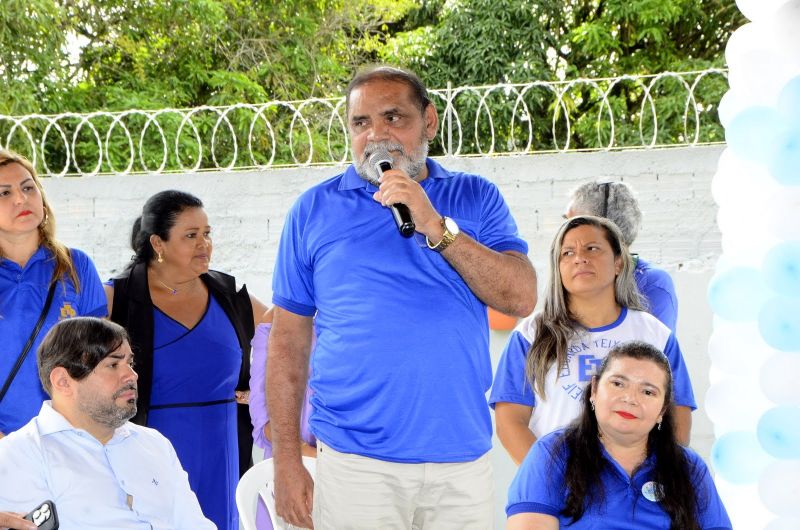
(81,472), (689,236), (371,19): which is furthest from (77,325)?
(371,19)

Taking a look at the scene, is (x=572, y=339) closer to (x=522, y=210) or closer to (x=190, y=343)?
(x=190, y=343)

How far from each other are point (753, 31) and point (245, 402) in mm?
2280

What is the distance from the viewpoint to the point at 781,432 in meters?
2.18

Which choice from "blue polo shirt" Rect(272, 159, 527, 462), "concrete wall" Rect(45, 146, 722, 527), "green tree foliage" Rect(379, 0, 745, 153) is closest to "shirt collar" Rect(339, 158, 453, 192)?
"blue polo shirt" Rect(272, 159, 527, 462)

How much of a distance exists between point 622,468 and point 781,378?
17.5 inches

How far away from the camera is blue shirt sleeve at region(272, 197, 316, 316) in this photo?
2.46 meters

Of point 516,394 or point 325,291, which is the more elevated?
point 325,291

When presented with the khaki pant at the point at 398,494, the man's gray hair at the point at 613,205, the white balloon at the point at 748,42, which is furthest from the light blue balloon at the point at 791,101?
the man's gray hair at the point at 613,205

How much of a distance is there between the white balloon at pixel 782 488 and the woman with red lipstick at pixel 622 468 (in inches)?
8.5

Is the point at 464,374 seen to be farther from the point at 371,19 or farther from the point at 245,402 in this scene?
the point at 371,19

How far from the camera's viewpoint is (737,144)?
2.30 m

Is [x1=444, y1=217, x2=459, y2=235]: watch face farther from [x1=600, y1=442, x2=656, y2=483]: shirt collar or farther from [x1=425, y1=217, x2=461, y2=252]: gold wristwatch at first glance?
[x1=600, y1=442, x2=656, y2=483]: shirt collar

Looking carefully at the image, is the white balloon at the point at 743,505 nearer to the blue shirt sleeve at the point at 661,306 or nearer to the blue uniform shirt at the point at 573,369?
the blue uniform shirt at the point at 573,369

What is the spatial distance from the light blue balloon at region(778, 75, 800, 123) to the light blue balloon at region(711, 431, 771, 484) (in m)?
0.71
